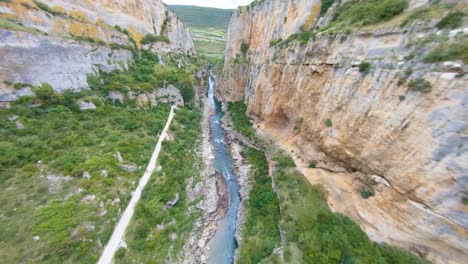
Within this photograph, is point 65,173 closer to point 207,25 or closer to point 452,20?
point 452,20

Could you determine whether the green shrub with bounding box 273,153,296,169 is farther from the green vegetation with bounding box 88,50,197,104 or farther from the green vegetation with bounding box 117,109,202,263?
the green vegetation with bounding box 88,50,197,104

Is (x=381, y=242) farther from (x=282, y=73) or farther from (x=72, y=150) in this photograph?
(x=72, y=150)

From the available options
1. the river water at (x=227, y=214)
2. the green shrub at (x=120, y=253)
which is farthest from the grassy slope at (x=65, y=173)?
the river water at (x=227, y=214)

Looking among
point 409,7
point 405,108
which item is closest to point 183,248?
point 405,108

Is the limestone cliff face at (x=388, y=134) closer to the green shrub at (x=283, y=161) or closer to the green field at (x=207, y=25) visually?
the green shrub at (x=283, y=161)

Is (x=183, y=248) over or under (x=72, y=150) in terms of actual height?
under

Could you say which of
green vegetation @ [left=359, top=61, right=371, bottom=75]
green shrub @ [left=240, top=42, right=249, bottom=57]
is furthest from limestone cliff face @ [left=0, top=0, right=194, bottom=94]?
green vegetation @ [left=359, top=61, right=371, bottom=75]
